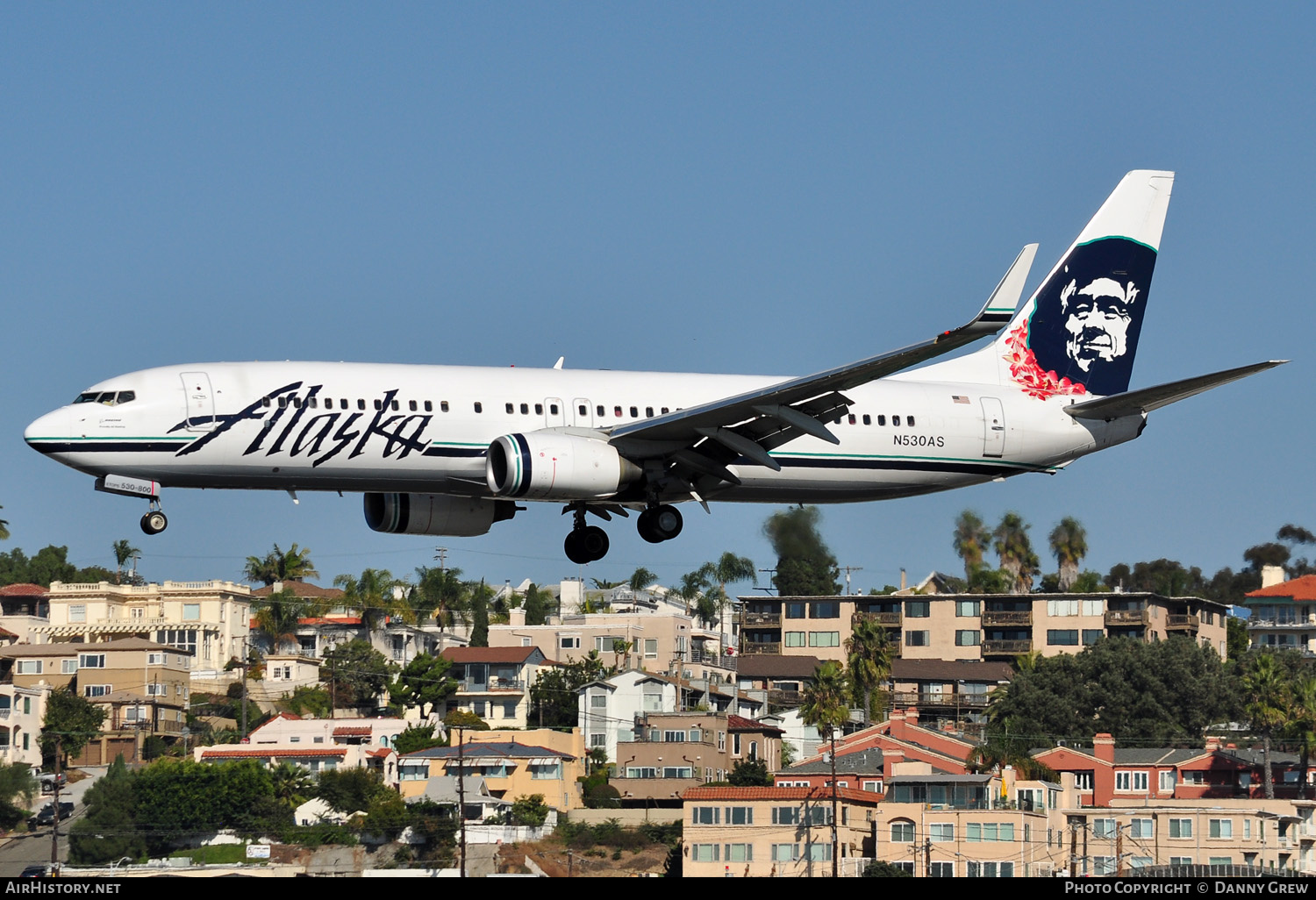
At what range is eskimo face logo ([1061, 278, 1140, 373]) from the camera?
157 ft

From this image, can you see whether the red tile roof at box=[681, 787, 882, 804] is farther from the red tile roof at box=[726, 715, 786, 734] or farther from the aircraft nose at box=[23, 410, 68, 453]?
the aircraft nose at box=[23, 410, 68, 453]

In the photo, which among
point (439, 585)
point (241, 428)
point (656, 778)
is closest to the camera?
point (241, 428)

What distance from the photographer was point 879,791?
262 feet

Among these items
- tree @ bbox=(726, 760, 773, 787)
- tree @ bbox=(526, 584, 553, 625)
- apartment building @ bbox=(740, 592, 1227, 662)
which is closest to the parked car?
tree @ bbox=(726, 760, 773, 787)

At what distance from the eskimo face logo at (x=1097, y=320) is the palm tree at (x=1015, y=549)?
443 feet

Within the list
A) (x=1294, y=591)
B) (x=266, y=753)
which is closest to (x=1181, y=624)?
Answer: (x=1294, y=591)

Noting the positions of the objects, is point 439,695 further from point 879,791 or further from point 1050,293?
point 1050,293

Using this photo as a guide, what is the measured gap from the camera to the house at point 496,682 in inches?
4700

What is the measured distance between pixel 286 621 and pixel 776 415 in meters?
117

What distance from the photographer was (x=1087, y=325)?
1895 inches

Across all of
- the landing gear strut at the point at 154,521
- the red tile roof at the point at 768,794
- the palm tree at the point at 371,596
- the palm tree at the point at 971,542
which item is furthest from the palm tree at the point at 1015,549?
the landing gear strut at the point at 154,521

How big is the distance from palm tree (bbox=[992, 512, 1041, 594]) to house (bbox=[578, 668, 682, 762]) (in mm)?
79823

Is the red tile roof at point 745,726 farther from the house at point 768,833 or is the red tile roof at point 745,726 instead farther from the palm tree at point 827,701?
the house at point 768,833

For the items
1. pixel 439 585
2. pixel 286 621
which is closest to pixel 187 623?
pixel 286 621
